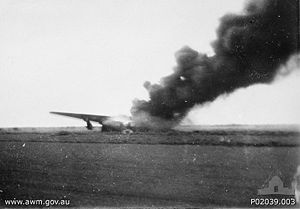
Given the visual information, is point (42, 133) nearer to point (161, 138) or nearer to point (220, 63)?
point (161, 138)

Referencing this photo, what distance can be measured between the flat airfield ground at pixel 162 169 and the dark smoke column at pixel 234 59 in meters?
1.09

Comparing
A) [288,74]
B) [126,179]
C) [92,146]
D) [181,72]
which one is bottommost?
[126,179]

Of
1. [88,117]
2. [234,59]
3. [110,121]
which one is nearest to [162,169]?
[110,121]

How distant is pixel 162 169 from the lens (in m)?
6.47

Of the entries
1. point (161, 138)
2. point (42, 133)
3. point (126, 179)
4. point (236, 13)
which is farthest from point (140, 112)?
point (236, 13)

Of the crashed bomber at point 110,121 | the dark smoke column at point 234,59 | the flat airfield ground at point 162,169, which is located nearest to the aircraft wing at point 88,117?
the crashed bomber at point 110,121

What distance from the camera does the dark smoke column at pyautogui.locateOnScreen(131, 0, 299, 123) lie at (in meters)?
6.18

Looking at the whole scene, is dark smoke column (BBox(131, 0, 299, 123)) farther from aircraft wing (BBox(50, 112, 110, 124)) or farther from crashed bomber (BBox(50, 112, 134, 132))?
aircraft wing (BBox(50, 112, 110, 124))

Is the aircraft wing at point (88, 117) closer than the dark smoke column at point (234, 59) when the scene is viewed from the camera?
No

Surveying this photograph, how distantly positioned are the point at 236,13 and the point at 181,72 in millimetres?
2372

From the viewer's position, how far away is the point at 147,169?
6656mm

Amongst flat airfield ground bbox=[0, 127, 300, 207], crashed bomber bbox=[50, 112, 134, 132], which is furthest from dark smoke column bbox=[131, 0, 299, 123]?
flat airfield ground bbox=[0, 127, 300, 207]

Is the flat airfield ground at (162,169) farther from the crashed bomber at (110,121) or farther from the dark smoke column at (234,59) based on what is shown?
the dark smoke column at (234,59)

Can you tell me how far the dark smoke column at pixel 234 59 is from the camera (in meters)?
6.18
